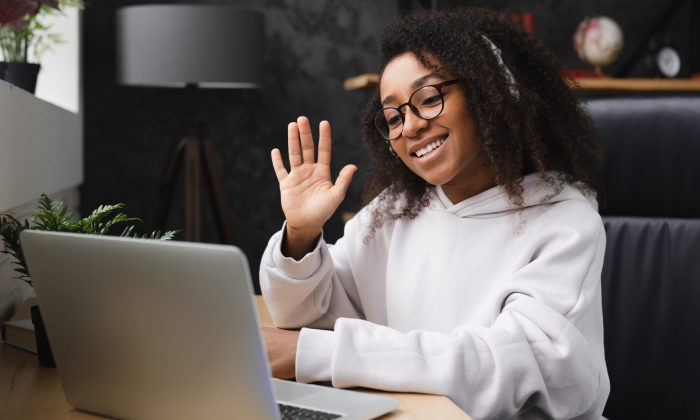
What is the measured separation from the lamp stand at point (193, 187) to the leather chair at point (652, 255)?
215 cm

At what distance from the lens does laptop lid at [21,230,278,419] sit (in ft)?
2.46

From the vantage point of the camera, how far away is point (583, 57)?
12.3ft

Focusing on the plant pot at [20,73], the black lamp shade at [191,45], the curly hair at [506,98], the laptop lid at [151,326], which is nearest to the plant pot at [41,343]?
the laptop lid at [151,326]

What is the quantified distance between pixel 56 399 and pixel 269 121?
307 centimetres

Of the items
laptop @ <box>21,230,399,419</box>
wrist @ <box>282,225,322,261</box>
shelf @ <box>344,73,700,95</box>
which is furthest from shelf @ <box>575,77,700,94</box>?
laptop @ <box>21,230,399,419</box>

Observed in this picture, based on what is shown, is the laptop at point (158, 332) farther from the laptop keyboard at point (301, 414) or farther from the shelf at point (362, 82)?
the shelf at point (362, 82)

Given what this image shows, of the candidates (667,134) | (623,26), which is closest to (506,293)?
(667,134)

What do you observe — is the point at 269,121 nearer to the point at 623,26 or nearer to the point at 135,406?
the point at 623,26

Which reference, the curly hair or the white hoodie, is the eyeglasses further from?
the white hoodie

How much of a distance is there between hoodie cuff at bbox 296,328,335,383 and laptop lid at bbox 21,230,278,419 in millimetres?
207

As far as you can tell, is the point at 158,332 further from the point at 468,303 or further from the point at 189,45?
the point at 189,45

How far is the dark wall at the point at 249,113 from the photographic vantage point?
12.7ft

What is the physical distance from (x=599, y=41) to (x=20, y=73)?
256 cm

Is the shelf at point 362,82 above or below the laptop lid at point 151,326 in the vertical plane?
above
